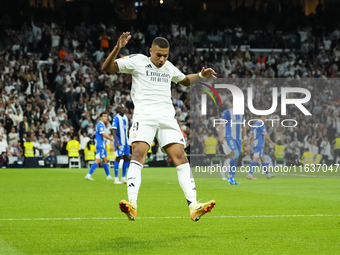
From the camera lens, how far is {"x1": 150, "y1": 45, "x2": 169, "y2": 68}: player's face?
6.75 metres

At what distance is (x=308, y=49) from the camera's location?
34094 mm

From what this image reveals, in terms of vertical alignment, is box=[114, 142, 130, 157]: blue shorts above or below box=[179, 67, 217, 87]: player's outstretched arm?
below

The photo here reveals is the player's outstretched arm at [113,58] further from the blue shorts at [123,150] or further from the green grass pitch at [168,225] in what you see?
the blue shorts at [123,150]

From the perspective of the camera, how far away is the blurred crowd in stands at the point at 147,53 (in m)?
26.0

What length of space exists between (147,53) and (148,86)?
24.3 m

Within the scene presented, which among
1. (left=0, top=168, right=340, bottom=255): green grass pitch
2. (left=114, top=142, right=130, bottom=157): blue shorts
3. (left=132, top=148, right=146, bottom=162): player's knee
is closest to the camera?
(left=0, top=168, right=340, bottom=255): green grass pitch

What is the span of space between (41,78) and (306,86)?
14.4 metres

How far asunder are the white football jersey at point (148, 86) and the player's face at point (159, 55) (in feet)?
0.27

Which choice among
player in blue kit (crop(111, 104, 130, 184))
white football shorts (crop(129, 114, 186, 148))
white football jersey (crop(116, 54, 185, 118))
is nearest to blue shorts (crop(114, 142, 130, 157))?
player in blue kit (crop(111, 104, 130, 184))

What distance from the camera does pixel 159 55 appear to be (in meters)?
6.79

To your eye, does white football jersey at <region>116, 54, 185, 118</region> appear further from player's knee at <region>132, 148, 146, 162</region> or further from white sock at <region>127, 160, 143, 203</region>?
white sock at <region>127, 160, 143, 203</region>

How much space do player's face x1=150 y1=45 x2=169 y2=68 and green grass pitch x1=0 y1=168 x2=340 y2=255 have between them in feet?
6.90

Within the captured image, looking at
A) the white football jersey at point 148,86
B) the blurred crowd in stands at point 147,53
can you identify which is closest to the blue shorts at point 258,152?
the blurred crowd in stands at point 147,53

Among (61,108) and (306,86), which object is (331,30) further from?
(61,108)
